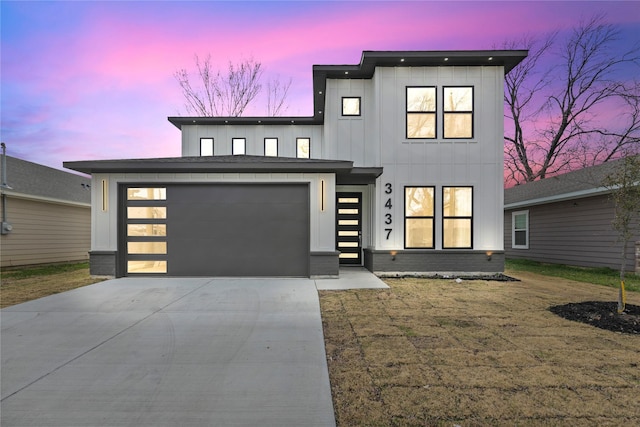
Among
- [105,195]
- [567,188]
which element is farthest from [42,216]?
[567,188]

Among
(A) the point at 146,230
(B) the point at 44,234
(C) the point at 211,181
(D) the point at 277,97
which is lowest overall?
(B) the point at 44,234

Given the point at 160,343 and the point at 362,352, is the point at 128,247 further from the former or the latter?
the point at 362,352

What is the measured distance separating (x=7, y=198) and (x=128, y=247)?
6006 millimetres

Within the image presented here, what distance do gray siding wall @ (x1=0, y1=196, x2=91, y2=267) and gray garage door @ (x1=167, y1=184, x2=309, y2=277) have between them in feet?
23.0

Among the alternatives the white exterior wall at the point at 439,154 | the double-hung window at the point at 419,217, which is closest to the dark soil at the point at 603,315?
the white exterior wall at the point at 439,154

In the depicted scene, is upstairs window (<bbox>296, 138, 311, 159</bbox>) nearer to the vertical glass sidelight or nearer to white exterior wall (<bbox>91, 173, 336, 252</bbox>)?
white exterior wall (<bbox>91, 173, 336, 252</bbox>)

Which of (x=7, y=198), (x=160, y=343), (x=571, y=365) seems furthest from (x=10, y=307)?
(x=571, y=365)

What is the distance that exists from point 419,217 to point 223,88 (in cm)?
1872

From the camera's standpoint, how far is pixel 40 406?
8.14 ft

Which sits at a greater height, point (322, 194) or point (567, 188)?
point (567, 188)

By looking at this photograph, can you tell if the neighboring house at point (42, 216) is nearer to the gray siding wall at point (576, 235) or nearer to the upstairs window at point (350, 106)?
the upstairs window at point (350, 106)

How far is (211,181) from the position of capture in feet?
27.7

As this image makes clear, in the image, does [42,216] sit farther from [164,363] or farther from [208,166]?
[164,363]

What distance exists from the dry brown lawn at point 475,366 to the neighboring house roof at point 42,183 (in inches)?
491
